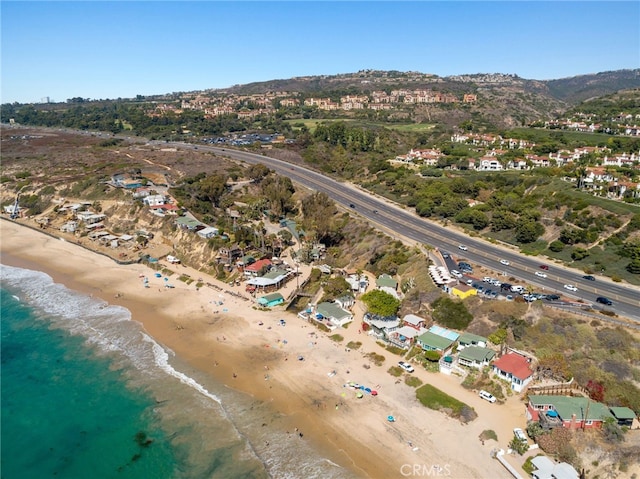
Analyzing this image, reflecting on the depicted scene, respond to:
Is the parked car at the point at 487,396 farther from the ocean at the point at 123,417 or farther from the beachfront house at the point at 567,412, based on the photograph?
the ocean at the point at 123,417

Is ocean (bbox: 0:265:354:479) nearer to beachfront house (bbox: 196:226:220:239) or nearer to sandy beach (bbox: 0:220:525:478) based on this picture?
sandy beach (bbox: 0:220:525:478)

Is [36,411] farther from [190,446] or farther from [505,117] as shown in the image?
[505,117]

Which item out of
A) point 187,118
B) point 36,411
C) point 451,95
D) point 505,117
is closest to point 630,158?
point 505,117

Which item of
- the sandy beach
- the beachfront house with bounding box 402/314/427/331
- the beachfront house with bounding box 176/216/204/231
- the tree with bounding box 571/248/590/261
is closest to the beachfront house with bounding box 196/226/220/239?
the beachfront house with bounding box 176/216/204/231

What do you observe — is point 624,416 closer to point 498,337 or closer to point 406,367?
point 498,337

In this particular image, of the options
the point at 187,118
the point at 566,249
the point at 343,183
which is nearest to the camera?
the point at 566,249

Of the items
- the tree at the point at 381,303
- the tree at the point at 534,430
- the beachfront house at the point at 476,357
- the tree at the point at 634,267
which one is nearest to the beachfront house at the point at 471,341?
the beachfront house at the point at 476,357
